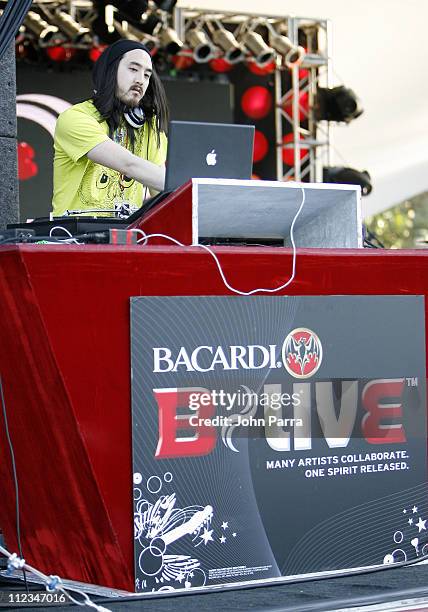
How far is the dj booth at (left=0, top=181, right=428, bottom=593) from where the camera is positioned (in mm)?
1944

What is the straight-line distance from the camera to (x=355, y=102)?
26.5ft

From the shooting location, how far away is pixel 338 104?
8.15m

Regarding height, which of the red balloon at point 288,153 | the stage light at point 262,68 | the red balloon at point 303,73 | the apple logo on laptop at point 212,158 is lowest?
the apple logo on laptop at point 212,158

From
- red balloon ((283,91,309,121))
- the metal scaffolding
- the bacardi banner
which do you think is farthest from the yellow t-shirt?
red balloon ((283,91,309,121))

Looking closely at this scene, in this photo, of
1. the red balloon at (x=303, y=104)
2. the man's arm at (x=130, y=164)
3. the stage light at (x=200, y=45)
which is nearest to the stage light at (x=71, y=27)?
the stage light at (x=200, y=45)

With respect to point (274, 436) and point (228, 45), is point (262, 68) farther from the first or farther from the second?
point (274, 436)

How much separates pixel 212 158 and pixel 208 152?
0.7 inches

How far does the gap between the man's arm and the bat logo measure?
0.69 metres

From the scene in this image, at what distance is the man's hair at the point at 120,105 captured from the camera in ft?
9.18

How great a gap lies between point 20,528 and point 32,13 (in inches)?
251

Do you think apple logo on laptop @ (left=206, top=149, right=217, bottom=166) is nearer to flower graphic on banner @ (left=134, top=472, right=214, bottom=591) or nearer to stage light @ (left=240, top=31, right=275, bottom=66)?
flower graphic on banner @ (left=134, top=472, right=214, bottom=591)

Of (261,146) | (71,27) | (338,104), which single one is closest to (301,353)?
(71,27)

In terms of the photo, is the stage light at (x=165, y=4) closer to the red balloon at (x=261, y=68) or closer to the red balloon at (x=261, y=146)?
the red balloon at (x=261, y=68)

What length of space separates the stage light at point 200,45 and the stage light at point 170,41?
8.1 inches
